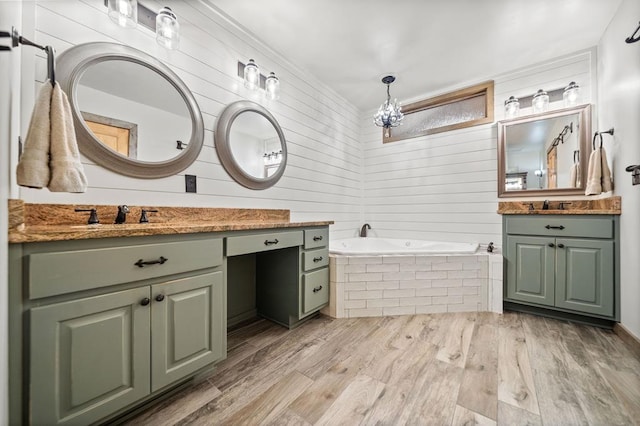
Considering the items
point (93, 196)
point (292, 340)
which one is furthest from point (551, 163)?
point (93, 196)

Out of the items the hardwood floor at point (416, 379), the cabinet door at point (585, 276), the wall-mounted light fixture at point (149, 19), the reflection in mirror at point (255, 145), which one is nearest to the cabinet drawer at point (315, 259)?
the hardwood floor at point (416, 379)

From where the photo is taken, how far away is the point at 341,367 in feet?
5.33

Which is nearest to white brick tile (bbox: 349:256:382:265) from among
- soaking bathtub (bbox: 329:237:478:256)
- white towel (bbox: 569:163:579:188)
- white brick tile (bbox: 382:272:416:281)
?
white brick tile (bbox: 382:272:416:281)

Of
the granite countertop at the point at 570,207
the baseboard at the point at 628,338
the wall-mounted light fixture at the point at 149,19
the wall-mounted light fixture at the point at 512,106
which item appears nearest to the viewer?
the wall-mounted light fixture at the point at 149,19

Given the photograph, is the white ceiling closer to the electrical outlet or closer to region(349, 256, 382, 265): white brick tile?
the electrical outlet

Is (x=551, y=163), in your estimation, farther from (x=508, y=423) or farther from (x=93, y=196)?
(x=93, y=196)

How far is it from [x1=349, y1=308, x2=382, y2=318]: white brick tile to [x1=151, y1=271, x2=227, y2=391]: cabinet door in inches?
49.9

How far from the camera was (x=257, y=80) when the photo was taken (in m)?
2.33

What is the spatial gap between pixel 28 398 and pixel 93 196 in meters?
0.96

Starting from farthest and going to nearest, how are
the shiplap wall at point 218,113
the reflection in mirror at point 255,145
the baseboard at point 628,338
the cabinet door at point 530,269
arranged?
1. the cabinet door at point 530,269
2. the reflection in mirror at point 255,145
3. the baseboard at point 628,338
4. the shiplap wall at point 218,113

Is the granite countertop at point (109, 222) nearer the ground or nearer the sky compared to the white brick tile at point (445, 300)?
nearer the sky

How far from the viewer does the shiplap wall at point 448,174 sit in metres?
2.76

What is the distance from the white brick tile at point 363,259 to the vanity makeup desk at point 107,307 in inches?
39.9

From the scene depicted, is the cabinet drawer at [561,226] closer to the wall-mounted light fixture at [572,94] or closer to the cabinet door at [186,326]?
the wall-mounted light fixture at [572,94]
